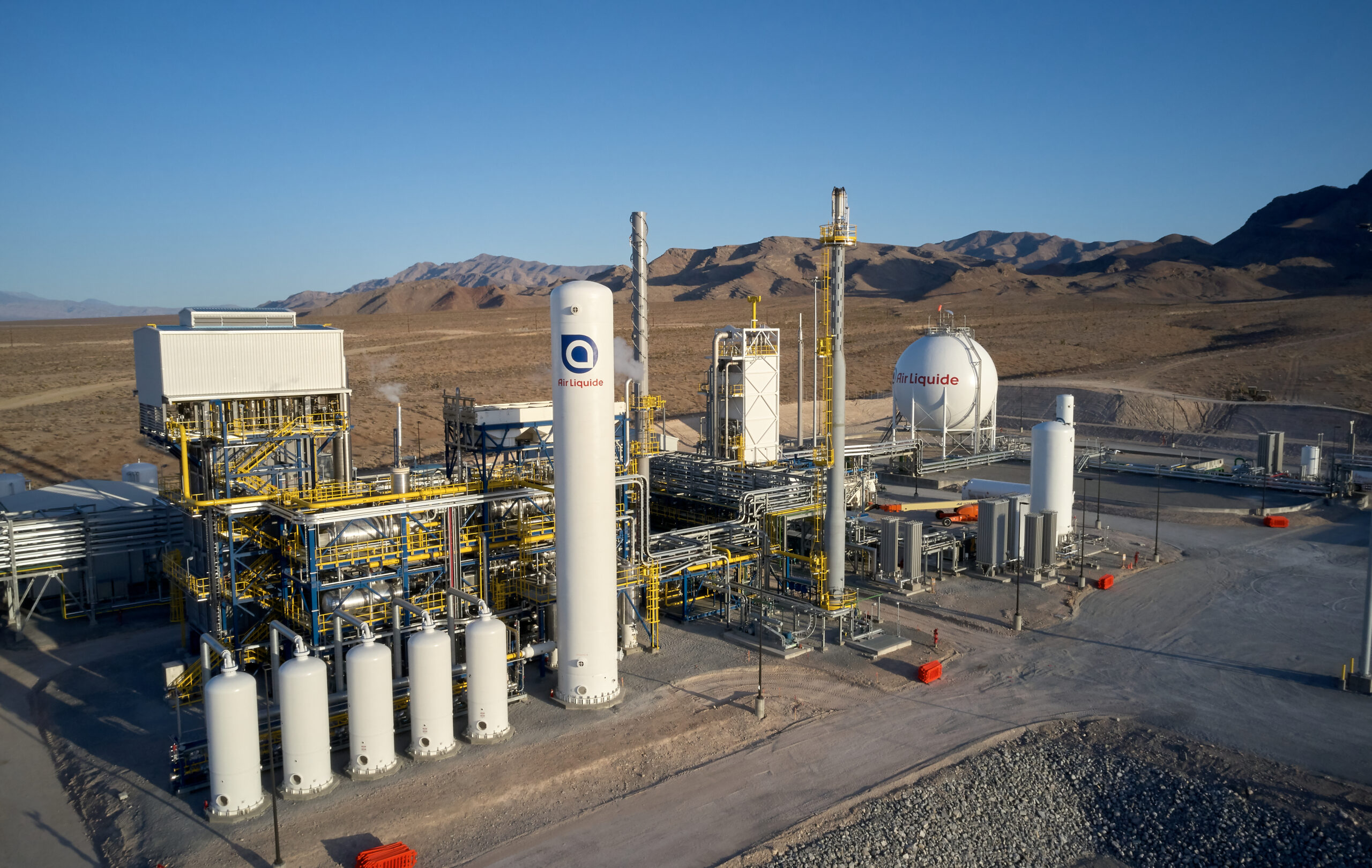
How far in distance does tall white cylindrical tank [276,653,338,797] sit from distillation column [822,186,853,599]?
13.2 m

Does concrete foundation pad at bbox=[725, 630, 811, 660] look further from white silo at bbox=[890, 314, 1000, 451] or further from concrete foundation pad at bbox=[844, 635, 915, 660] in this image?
white silo at bbox=[890, 314, 1000, 451]

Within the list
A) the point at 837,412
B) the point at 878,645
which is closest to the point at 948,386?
the point at 837,412

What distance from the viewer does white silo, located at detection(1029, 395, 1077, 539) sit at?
107 ft

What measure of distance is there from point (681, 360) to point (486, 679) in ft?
241

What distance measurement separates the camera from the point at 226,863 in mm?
14461

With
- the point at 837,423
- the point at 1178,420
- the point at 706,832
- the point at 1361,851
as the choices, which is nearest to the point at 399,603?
the point at 706,832

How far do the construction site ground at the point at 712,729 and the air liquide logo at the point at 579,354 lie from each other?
282 inches

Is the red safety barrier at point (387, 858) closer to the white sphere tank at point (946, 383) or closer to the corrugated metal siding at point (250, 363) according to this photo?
the corrugated metal siding at point (250, 363)

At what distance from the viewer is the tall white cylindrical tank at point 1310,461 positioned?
44281mm

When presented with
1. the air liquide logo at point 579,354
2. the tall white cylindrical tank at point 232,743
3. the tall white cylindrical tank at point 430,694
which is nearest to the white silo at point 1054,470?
the air liquide logo at point 579,354

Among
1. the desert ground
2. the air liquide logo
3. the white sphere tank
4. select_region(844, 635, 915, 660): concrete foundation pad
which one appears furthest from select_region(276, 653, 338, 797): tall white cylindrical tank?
the white sphere tank

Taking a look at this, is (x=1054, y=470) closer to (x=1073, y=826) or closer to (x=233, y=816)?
(x=1073, y=826)

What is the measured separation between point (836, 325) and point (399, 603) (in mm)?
12442

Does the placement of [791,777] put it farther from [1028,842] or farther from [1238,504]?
[1238,504]
